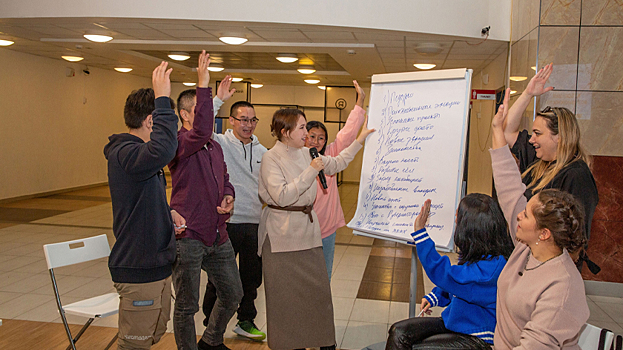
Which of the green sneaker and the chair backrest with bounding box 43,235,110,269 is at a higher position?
the chair backrest with bounding box 43,235,110,269

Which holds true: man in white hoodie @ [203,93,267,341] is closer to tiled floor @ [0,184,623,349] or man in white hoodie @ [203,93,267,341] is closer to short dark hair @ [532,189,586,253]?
tiled floor @ [0,184,623,349]

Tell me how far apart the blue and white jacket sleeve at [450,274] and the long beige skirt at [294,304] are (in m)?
0.91

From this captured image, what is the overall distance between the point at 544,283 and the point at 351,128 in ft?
6.30

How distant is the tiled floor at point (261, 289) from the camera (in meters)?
3.76

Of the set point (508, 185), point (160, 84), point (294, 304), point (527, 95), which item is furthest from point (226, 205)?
point (527, 95)

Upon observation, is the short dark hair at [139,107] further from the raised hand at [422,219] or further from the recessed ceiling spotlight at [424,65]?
the recessed ceiling spotlight at [424,65]

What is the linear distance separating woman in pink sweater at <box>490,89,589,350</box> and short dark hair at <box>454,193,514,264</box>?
9.3 inches

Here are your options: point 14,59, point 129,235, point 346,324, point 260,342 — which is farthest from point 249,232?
point 14,59

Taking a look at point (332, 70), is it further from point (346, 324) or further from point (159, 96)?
point (159, 96)

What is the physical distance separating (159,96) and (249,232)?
151cm

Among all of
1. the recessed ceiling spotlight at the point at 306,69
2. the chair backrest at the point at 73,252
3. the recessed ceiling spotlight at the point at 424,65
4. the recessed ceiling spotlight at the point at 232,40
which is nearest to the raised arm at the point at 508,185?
the chair backrest at the point at 73,252

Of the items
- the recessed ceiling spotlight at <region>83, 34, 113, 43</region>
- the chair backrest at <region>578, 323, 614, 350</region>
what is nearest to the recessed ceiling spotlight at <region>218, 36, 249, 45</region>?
the recessed ceiling spotlight at <region>83, 34, 113, 43</region>

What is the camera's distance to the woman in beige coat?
9.36ft

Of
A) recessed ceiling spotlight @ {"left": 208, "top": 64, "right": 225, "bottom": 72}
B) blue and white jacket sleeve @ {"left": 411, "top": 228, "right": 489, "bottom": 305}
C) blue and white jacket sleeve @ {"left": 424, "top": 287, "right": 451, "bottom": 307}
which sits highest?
recessed ceiling spotlight @ {"left": 208, "top": 64, "right": 225, "bottom": 72}
